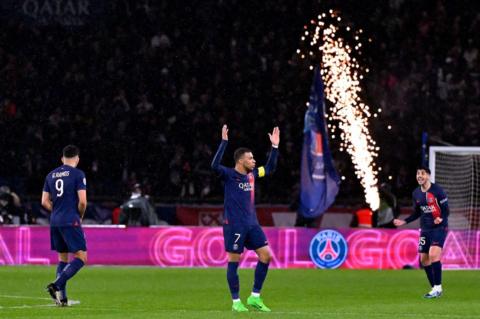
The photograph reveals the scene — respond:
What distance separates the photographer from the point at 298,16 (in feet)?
125

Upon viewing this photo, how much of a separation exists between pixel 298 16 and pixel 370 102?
434 centimetres

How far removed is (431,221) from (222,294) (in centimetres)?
346

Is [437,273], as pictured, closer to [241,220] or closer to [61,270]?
[241,220]

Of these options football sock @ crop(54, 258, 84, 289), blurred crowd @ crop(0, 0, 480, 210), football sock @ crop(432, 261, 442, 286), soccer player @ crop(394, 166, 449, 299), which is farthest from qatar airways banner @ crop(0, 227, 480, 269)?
football sock @ crop(54, 258, 84, 289)

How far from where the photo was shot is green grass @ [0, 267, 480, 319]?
47.6 feet

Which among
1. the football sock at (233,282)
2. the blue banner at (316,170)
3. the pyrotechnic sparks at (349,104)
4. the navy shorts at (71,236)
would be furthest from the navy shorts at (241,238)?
the pyrotechnic sparks at (349,104)

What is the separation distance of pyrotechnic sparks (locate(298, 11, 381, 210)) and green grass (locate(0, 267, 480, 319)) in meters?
8.30

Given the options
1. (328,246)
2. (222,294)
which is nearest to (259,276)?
(222,294)

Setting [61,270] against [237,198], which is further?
[61,270]

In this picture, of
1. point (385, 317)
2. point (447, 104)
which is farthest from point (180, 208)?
point (385, 317)

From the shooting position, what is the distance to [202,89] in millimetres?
36031

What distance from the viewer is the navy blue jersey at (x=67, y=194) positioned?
15336 millimetres

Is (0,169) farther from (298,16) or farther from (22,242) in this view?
(298,16)

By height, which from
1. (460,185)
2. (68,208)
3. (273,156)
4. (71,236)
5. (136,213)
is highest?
(273,156)
